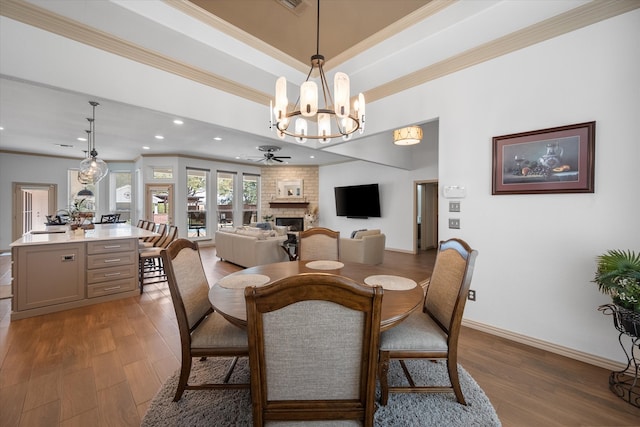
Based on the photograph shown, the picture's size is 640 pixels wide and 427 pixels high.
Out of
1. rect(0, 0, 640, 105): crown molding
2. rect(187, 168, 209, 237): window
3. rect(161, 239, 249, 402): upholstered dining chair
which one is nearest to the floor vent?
rect(0, 0, 640, 105): crown molding

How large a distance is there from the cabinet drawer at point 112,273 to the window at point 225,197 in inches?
194

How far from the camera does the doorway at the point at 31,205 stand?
7051mm

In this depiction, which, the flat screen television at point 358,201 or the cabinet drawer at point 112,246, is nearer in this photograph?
the cabinet drawer at point 112,246

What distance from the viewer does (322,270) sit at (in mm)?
2223

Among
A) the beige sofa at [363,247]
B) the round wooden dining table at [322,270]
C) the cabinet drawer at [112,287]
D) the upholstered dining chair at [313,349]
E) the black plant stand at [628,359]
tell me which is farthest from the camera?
the beige sofa at [363,247]

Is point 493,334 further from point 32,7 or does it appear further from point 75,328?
point 32,7

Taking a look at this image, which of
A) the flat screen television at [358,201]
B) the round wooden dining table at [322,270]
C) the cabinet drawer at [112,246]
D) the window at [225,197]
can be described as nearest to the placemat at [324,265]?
the round wooden dining table at [322,270]

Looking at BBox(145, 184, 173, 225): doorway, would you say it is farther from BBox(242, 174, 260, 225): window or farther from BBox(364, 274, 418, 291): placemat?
BBox(364, 274, 418, 291): placemat

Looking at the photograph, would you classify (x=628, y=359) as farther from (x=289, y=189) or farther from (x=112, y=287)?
(x=289, y=189)

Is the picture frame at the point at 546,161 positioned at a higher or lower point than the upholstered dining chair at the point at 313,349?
higher

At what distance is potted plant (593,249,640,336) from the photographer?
5.26 feet

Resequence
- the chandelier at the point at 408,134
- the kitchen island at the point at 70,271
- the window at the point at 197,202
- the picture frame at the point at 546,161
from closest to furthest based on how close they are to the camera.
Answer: the picture frame at the point at 546,161, the kitchen island at the point at 70,271, the chandelier at the point at 408,134, the window at the point at 197,202

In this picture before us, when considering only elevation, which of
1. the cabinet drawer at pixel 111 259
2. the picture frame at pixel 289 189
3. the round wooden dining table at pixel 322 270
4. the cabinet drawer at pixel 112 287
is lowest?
the cabinet drawer at pixel 112 287

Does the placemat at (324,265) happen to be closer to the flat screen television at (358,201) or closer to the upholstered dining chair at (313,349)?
the upholstered dining chair at (313,349)
